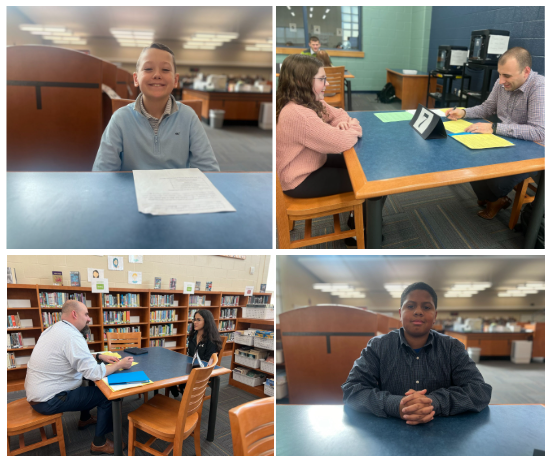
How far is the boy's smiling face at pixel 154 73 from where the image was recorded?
183 centimetres

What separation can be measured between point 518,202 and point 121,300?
4568mm

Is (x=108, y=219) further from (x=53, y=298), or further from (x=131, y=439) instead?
(x=53, y=298)

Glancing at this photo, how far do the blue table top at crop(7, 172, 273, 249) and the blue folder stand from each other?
1.44 m

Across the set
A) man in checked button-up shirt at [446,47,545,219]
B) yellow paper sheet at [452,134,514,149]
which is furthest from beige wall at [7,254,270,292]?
man in checked button-up shirt at [446,47,545,219]

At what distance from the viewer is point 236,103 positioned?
33.6ft

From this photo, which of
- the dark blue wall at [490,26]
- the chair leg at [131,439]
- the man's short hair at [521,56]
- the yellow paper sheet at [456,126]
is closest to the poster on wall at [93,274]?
the chair leg at [131,439]

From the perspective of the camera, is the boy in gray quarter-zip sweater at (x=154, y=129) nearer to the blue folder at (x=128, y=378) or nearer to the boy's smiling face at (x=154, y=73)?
the boy's smiling face at (x=154, y=73)

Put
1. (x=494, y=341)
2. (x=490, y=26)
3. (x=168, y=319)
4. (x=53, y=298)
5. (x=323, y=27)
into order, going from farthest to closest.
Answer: (x=494, y=341), (x=323, y=27), (x=168, y=319), (x=490, y=26), (x=53, y=298)

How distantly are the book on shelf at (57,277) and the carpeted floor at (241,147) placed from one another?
2644 mm

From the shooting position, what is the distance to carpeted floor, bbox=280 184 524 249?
266 centimetres

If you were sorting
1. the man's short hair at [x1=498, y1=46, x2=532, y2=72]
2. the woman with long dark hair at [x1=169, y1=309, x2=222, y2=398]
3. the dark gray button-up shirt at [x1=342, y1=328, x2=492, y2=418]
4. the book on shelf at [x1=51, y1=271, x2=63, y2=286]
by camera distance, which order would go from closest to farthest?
the dark gray button-up shirt at [x1=342, y1=328, x2=492, y2=418] → the man's short hair at [x1=498, y1=46, x2=532, y2=72] → the woman with long dark hair at [x1=169, y1=309, x2=222, y2=398] → the book on shelf at [x1=51, y1=271, x2=63, y2=286]

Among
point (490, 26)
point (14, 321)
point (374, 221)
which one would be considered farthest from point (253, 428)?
point (490, 26)

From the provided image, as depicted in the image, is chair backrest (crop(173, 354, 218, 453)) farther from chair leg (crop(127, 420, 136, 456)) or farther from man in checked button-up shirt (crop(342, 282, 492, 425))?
man in checked button-up shirt (crop(342, 282, 492, 425))

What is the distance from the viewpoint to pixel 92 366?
7.33 ft
